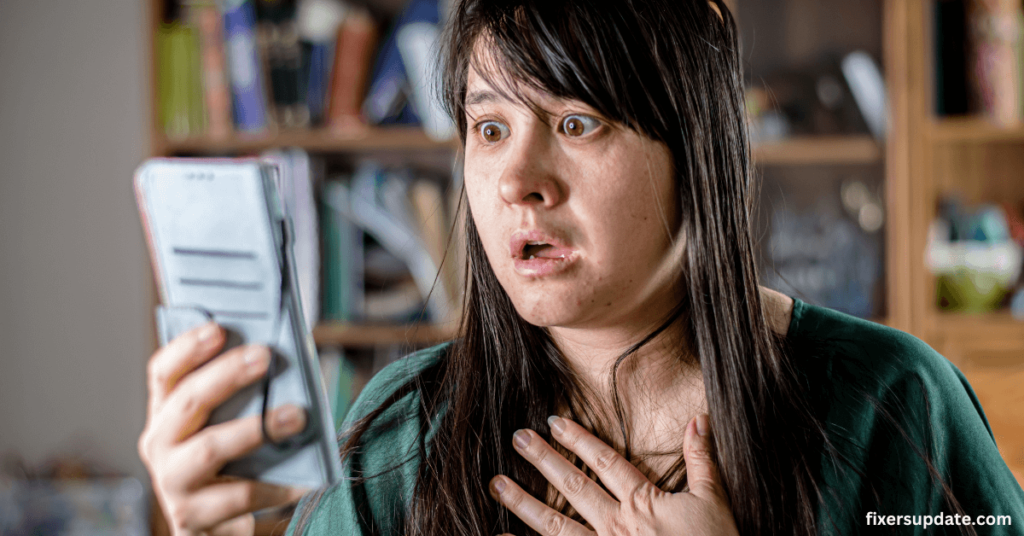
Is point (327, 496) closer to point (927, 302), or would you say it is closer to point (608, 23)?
point (608, 23)

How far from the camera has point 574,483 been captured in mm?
652

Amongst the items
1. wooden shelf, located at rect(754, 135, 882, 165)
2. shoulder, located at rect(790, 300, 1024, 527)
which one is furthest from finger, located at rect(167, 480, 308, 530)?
wooden shelf, located at rect(754, 135, 882, 165)

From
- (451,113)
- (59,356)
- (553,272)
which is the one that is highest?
(451,113)

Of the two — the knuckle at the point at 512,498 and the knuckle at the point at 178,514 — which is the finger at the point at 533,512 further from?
the knuckle at the point at 178,514

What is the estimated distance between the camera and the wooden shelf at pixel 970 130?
1.73 meters

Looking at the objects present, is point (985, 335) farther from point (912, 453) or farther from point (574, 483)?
point (574, 483)

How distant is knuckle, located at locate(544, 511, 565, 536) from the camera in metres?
0.64

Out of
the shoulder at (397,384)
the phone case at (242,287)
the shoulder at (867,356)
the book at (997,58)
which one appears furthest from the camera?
the book at (997,58)

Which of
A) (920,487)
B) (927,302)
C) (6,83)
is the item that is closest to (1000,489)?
(920,487)

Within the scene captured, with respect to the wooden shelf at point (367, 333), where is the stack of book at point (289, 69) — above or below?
above

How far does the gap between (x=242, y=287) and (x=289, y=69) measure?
1.43m

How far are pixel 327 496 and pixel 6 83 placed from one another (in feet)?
6.30

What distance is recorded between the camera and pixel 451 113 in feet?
2.46

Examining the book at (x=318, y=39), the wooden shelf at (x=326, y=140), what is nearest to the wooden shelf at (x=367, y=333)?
the wooden shelf at (x=326, y=140)
